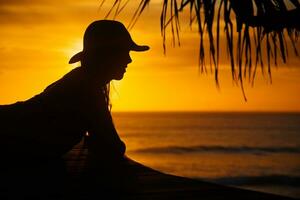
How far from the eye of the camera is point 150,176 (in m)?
3.36

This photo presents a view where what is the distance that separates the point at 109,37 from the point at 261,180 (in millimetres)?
23087

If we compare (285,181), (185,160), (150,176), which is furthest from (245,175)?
(150,176)

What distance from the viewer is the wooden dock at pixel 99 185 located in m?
2.54

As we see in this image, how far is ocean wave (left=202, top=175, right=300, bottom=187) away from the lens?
23700 millimetres

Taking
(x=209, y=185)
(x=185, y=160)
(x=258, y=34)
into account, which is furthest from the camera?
(x=185, y=160)

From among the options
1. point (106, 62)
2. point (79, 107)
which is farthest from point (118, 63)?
point (79, 107)

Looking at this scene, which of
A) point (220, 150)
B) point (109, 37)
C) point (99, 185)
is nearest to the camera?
point (109, 37)

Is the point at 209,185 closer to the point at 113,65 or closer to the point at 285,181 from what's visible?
the point at 113,65

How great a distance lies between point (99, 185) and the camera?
9.11 ft

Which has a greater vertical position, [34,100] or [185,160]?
[34,100]

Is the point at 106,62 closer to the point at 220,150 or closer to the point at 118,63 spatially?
the point at 118,63

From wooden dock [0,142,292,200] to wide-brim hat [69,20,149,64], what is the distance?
679 mm

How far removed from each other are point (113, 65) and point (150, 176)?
1.02 meters

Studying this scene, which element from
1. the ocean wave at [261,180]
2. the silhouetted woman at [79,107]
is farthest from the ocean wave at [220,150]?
the silhouetted woman at [79,107]
